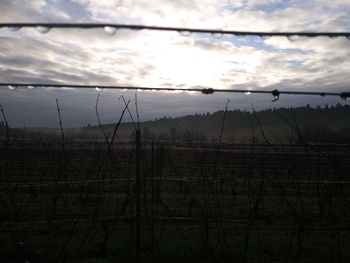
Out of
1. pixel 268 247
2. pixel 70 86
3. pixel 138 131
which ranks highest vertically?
pixel 70 86

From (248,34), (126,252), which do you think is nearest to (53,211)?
(126,252)

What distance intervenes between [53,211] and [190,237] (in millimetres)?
3264

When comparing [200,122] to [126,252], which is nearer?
[126,252]

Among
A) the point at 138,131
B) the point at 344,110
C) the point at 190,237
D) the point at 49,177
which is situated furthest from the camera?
the point at 344,110

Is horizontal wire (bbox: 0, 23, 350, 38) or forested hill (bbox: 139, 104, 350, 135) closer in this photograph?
horizontal wire (bbox: 0, 23, 350, 38)

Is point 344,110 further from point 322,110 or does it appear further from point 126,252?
point 126,252

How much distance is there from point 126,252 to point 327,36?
4440 millimetres

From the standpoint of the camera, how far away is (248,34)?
87.8 inches

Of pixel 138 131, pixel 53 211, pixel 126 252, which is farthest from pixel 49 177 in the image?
pixel 138 131

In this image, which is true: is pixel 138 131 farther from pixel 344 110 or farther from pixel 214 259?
pixel 344 110

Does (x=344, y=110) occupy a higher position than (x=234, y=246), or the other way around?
(x=344, y=110)

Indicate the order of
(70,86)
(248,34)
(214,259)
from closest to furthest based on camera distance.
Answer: (248,34), (70,86), (214,259)

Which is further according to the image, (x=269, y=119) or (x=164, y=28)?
(x=269, y=119)

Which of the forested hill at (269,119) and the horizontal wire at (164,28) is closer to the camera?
the horizontal wire at (164,28)
